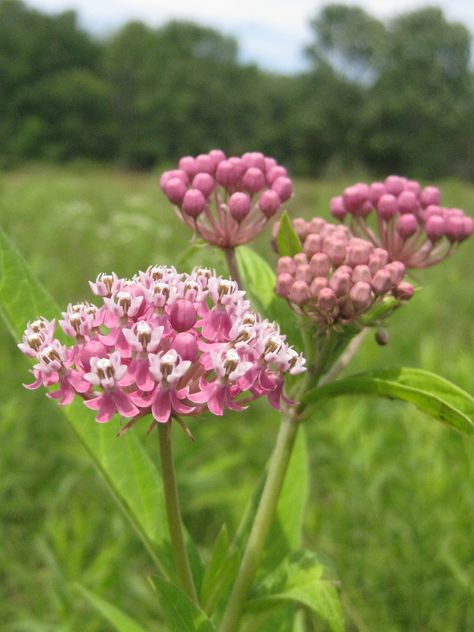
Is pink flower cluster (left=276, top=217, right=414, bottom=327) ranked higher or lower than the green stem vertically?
higher

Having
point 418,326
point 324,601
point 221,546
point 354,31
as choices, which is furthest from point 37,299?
point 354,31

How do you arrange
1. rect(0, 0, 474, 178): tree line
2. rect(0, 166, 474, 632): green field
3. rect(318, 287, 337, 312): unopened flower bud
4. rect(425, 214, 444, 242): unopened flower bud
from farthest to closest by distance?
rect(0, 0, 474, 178): tree line, rect(0, 166, 474, 632): green field, rect(425, 214, 444, 242): unopened flower bud, rect(318, 287, 337, 312): unopened flower bud

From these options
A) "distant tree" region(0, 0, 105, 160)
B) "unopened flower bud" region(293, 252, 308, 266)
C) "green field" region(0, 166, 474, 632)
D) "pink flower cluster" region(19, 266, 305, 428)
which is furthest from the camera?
"distant tree" region(0, 0, 105, 160)

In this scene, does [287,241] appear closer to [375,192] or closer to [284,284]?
[284,284]

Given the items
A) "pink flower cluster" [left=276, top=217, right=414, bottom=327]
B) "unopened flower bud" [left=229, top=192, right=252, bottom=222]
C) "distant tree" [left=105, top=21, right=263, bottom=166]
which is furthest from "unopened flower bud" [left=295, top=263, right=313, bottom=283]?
"distant tree" [left=105, top=21, right=263, bottom=166]

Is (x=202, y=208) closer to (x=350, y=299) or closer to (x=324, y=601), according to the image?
(x=350, y=299)

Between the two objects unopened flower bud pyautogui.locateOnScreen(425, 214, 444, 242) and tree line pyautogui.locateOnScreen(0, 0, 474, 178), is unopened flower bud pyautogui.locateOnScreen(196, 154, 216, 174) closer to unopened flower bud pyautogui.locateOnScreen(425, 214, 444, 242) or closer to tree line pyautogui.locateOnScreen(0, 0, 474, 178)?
unopened flower bud pyautogui.locateOnScreen(425, 214, 444, 242)

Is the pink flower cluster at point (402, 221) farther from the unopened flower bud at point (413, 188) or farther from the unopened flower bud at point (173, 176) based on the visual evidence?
the unopened flower bud at point (173, 176)

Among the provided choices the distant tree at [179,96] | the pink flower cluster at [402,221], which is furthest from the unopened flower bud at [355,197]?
the distant tree at [179,96]

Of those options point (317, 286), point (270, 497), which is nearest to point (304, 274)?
point (317, 286)
